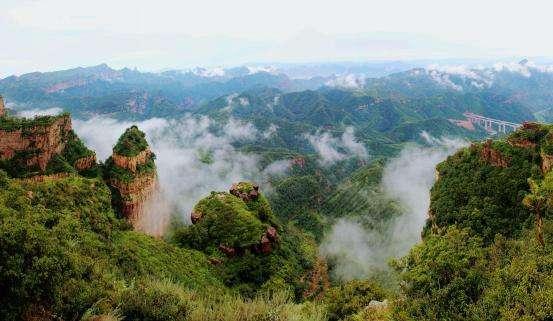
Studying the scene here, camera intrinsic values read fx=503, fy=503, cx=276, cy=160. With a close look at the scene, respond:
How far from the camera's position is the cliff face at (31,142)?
255ft

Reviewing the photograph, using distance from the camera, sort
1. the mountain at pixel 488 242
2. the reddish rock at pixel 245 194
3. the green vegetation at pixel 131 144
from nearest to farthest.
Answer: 1. the mountain at pixel 488 242
2. the green vegetation at pixel 131 144
3. the reddish rock at pixel 245 194

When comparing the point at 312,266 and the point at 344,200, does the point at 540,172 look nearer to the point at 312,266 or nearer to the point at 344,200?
the point at 312,266

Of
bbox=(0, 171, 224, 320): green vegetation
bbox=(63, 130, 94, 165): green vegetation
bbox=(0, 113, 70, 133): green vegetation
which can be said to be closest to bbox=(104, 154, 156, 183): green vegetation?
bbox=(63, 130, 94, 165): green vegetation

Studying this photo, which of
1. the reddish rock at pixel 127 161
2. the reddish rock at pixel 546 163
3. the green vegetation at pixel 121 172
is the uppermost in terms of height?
the reddish rock at pixel 546 163

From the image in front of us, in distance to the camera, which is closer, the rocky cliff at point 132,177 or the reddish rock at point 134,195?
the reddish rock at point 134,195

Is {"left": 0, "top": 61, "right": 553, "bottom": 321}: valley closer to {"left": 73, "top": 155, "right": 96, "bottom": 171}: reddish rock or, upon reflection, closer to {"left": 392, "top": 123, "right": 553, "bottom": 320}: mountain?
{"left": 392, "top": 123, "right": 553, "bottom": 320}: mountain

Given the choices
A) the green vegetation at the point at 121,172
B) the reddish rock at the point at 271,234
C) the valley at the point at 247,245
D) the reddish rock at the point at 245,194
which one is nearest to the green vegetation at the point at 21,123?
the valley at the point at 247,245

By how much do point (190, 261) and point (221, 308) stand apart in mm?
39152

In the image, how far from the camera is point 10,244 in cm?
3378

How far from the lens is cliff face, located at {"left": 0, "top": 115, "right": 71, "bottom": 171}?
255ft

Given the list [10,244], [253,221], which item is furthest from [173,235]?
[10,244]

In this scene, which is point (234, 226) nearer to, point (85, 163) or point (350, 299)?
point (85, 163)

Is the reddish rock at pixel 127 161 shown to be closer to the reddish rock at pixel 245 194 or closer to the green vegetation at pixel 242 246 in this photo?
the green vegetation at pixel 242 246

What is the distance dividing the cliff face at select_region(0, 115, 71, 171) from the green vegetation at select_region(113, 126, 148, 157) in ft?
40.8
